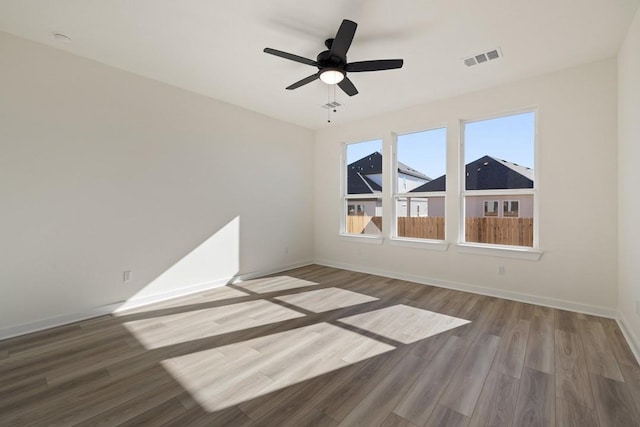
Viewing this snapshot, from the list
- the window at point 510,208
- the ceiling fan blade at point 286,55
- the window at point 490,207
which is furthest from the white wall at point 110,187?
the window at point 510,208

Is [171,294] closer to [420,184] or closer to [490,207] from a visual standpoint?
[420,184]

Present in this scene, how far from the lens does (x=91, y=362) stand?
7.34 ft

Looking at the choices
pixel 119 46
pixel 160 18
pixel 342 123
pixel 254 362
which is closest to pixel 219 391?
pixel 254 362

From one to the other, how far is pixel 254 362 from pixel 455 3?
3301 millimetres

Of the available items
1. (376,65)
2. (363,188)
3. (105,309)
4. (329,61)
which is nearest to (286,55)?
(329,61)

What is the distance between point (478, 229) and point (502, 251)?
1.47ft

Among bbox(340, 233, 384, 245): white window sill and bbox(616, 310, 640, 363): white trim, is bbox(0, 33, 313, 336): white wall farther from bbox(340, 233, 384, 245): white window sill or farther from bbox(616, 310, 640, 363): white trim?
bbox(616, 310, 640, 363): white trim

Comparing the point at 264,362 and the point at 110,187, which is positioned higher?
the point at 110,187

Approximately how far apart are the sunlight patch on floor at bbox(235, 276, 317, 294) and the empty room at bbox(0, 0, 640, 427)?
6 cm

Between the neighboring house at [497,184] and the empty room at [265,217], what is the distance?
0.03 m

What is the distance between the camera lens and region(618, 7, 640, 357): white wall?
7.66 ft

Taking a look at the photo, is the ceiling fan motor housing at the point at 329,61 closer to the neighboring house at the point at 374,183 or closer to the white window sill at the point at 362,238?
the neighboring house at the point at 374,183

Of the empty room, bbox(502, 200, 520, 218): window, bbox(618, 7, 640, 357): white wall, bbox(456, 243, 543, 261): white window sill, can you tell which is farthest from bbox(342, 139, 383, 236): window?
bbox(618, 7, 640, 357): white wall

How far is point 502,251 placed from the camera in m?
3.69
